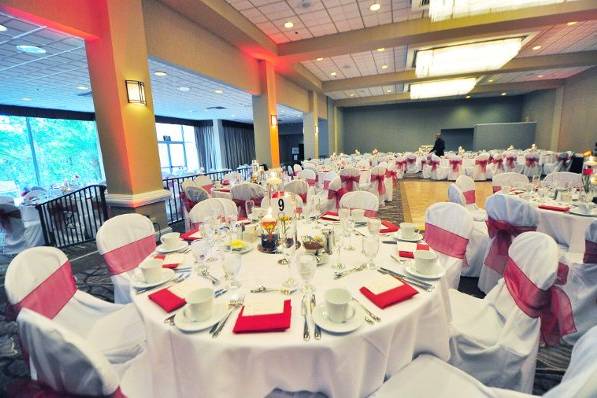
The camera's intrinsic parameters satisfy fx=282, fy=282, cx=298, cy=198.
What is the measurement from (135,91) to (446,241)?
4.13 meters

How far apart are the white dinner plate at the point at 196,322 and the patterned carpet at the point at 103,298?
490 millimetres

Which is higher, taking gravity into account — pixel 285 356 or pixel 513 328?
pixel 285 356

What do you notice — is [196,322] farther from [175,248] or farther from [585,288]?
[585,288]

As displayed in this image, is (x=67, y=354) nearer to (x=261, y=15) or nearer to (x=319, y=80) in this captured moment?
(x=261, y=15)

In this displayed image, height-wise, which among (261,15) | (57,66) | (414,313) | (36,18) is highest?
(261,15)

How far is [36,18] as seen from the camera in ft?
9.94

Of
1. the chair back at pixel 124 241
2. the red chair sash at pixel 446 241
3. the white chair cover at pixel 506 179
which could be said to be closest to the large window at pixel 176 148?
the chair back at pixel 124 241

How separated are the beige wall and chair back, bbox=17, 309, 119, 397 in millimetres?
15133

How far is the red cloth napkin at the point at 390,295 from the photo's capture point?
1.20 m

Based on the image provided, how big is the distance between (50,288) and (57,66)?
6.40m

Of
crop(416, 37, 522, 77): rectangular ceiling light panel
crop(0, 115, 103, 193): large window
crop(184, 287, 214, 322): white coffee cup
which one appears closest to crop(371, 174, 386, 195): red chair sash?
crop(416, 37, 522, 77): rectangular ceiling light panel

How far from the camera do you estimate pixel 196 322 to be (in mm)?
1105

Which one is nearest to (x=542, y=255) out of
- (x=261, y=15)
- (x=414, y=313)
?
(x=414, y=313)

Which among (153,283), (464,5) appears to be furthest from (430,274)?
(464,5)
